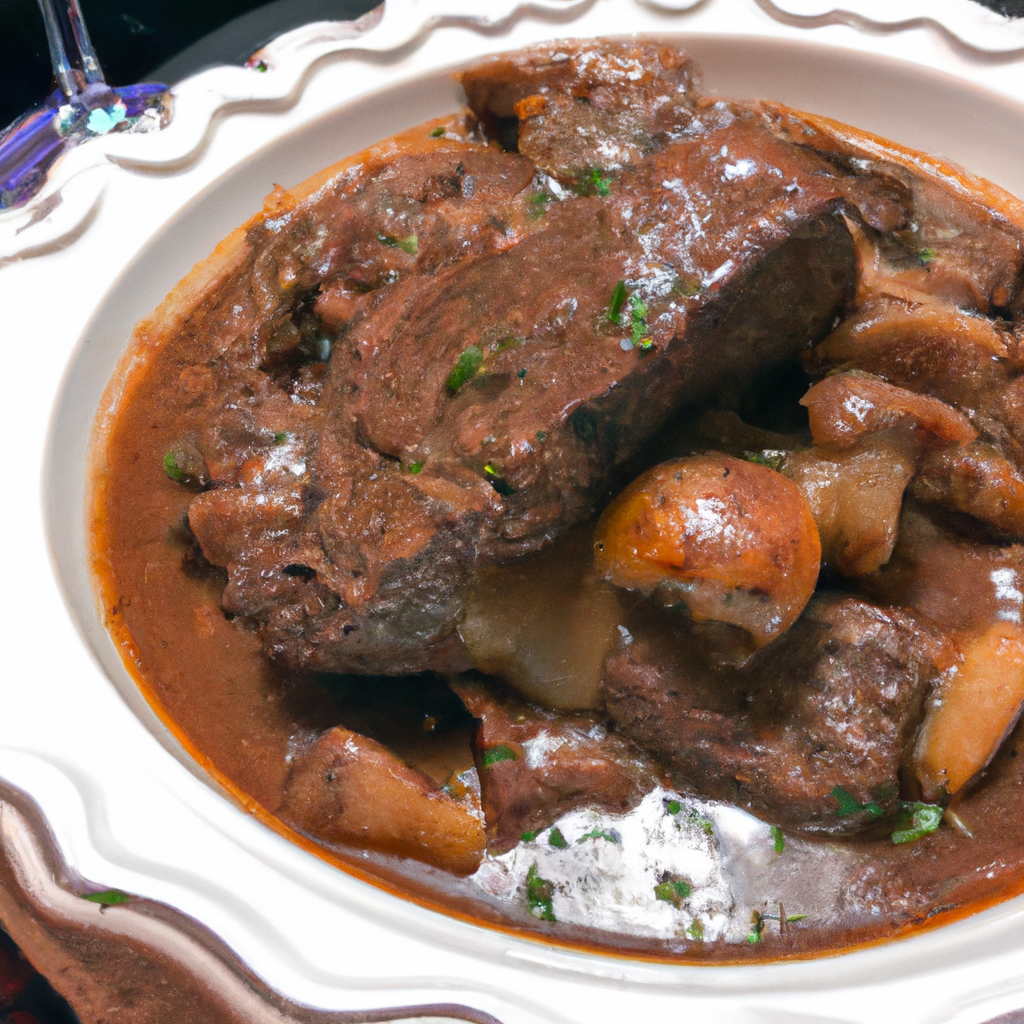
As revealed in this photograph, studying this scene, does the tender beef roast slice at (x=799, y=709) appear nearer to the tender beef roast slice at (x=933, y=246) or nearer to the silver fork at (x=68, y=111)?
the tender beef roast slice at (x=933, y=246)

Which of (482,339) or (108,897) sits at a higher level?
(482,339)

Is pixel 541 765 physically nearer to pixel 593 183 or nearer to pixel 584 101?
pixel 593 183

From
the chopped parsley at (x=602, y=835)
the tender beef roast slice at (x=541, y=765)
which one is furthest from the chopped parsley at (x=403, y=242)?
the chopped parsley at (x=602, y=835)

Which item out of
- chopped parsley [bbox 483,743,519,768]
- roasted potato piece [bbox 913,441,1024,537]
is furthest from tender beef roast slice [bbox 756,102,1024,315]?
chopped parsley [bbox 483,743,519,768]

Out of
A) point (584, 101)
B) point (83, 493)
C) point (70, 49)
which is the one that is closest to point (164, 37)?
point (70, 49)

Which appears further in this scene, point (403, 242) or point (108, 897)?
point (403, 242)

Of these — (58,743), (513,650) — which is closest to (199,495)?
(58,743)

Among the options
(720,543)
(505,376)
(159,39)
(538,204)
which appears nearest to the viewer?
(720,543)
